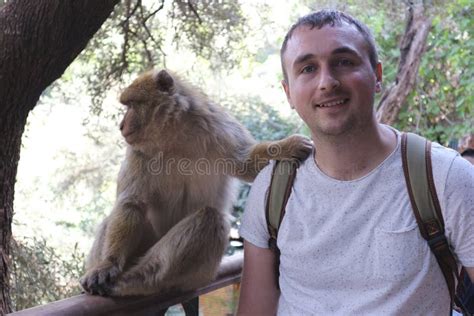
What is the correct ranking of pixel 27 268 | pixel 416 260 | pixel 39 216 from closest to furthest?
pixel 416 260 → pixel 27 268 → pixel 39 216

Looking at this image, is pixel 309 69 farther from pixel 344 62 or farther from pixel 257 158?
pixel 257 158

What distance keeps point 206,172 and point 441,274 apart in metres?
1.41

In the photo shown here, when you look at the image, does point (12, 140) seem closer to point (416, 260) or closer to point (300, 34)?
point (300, 34)

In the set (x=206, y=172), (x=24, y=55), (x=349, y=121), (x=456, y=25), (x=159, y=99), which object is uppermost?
(x=456, y=25)

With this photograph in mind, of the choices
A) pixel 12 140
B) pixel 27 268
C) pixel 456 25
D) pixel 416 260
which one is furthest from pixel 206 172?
pixel 456 25

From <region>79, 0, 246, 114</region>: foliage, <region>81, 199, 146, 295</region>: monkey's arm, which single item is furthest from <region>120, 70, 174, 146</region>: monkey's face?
<region>79, 0, 246, 114</region>: foliage

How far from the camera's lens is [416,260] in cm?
125

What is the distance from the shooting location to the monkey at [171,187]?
2156 mm

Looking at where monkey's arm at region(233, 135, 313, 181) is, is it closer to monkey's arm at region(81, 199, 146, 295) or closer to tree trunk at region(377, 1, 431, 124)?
monkey's arm at region(81, 199, 146, 295)

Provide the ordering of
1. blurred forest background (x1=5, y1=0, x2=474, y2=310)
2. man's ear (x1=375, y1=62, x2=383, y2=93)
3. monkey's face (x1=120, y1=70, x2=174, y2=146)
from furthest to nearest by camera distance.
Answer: blurred forest background (x1=5, y1=0, x2=474, y2=310) → monkey's face (x1=120, y1=70, x2=174, y2=146) → man's ear (x1=375, y1=62, x2=383, y2=93)

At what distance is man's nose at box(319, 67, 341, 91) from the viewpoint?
4.42 feet

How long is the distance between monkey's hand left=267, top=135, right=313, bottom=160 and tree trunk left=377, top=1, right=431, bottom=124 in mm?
3805

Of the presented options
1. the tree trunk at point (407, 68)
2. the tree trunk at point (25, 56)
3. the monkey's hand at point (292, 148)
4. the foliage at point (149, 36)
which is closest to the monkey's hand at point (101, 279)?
the tree trunk at point (25, 56)

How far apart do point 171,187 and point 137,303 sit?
75 centimetres
